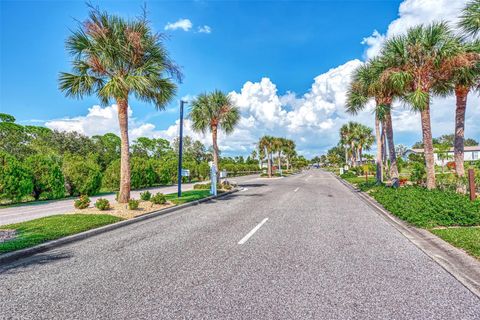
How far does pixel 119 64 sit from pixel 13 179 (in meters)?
9.40

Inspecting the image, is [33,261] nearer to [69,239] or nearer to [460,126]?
[69,239]

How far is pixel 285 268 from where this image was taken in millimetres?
4609

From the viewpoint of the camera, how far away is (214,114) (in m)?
21.8

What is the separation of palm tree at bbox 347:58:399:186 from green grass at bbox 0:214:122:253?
1321 centimetres

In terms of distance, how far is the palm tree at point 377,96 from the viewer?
47.1 ft

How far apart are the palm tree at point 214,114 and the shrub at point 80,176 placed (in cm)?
795

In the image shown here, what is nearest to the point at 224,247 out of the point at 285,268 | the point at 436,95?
the point at 285,268

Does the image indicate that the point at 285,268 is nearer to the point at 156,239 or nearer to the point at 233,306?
the point at 233,306

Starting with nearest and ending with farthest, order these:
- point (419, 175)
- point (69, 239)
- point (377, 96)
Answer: point (69, 239) → point (419, 175) → point (377, 96)

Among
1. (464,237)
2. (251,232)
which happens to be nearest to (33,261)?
(251,232)

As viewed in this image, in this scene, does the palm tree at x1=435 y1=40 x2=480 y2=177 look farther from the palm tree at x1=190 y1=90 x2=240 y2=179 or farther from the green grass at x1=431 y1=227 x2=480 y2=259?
the palm tree at x1=190 y1=90 x2=240 y2=179

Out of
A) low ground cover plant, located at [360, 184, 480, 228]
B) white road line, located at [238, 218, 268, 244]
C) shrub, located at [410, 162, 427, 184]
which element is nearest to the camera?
white road line, located at [238, 218, 268, 244]

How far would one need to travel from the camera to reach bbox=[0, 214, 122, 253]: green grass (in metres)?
6.27

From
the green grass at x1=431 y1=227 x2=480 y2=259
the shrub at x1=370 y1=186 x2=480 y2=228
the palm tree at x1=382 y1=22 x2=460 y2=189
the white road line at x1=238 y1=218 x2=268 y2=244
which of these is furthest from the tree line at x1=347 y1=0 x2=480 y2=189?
the white road line at x1=238 y1=218 x2=268 y2=244
